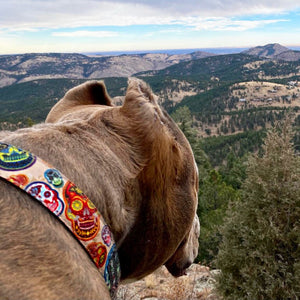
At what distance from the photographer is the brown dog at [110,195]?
971 mm

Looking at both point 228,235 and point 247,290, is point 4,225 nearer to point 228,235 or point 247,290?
point 247,290

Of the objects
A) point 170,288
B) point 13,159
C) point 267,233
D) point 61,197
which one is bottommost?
point 170,288

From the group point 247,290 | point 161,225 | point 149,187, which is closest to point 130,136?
point 149,187

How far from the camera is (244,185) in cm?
1062

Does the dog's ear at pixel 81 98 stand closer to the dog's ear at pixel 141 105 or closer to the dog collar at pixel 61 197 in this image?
the dog's ear at pixel 141 105

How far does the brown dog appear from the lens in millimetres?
971

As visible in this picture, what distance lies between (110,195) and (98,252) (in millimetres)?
272

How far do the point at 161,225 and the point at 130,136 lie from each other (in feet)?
1.41

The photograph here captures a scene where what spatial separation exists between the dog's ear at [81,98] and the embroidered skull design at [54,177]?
0.89 metres

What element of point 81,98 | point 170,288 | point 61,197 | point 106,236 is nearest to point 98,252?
point 106,236

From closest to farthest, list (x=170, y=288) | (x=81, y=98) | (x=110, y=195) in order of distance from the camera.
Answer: (x=110, y=195)
(x=81, y=98)
(x=170, y=288)

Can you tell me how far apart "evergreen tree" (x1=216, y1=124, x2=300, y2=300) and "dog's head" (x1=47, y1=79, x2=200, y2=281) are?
822cm

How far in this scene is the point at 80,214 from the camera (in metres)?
1.11

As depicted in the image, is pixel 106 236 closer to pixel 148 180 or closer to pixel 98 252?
pixel 98 252
